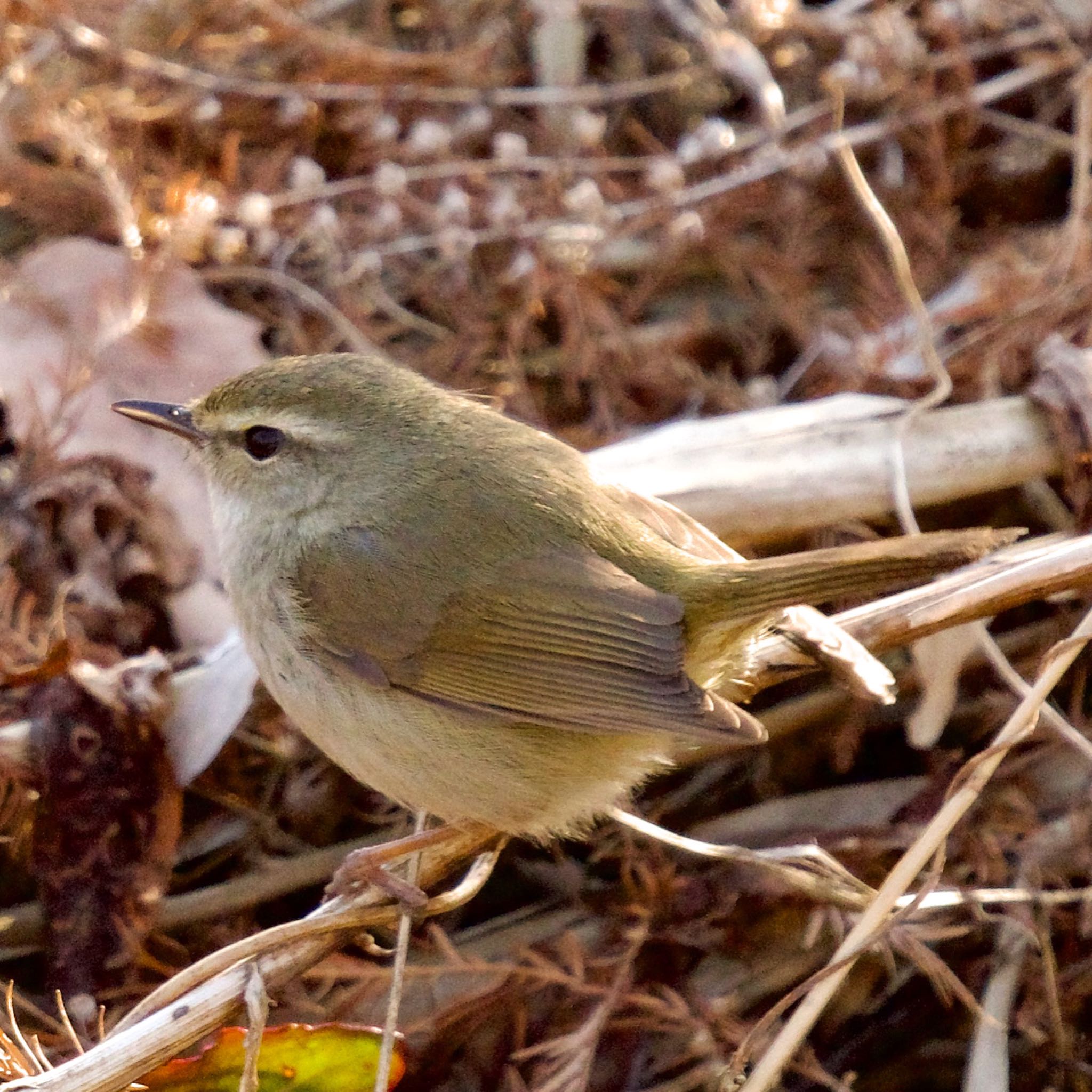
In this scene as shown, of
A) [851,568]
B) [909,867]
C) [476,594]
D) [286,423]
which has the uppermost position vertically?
[851,568]

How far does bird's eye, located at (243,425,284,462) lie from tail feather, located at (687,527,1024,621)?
3.32ft

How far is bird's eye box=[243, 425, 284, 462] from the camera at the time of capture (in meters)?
2.92

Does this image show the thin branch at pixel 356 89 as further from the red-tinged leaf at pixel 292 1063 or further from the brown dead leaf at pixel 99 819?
the red-tinged leaf at pixel 292 1063

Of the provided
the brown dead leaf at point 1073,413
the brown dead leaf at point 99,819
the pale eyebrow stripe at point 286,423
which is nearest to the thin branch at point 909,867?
the brown dead leaf at point 1073,413

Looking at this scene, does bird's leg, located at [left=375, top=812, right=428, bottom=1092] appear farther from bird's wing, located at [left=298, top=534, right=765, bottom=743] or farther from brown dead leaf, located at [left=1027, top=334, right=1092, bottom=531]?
brown dead leaf, located at [left=1027, top=334, right=1092, bottom=531]

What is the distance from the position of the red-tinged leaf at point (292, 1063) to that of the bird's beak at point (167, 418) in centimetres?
130

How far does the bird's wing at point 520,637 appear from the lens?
2557 mm

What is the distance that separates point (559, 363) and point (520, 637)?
158 cm

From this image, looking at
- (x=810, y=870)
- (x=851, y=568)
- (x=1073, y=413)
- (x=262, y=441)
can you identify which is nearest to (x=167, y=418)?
(x=262, y=441)

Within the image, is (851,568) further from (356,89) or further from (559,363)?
(356,89)

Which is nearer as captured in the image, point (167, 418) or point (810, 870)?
point (810, 870)

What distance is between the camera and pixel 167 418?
2992mm

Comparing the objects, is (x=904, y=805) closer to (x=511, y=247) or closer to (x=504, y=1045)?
(x=504, y=1045)

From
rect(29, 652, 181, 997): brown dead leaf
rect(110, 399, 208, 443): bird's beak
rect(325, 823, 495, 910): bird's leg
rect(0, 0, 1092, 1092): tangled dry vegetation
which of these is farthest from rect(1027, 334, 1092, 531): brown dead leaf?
rect(29, 652, 181, 997): brown dead leaf
